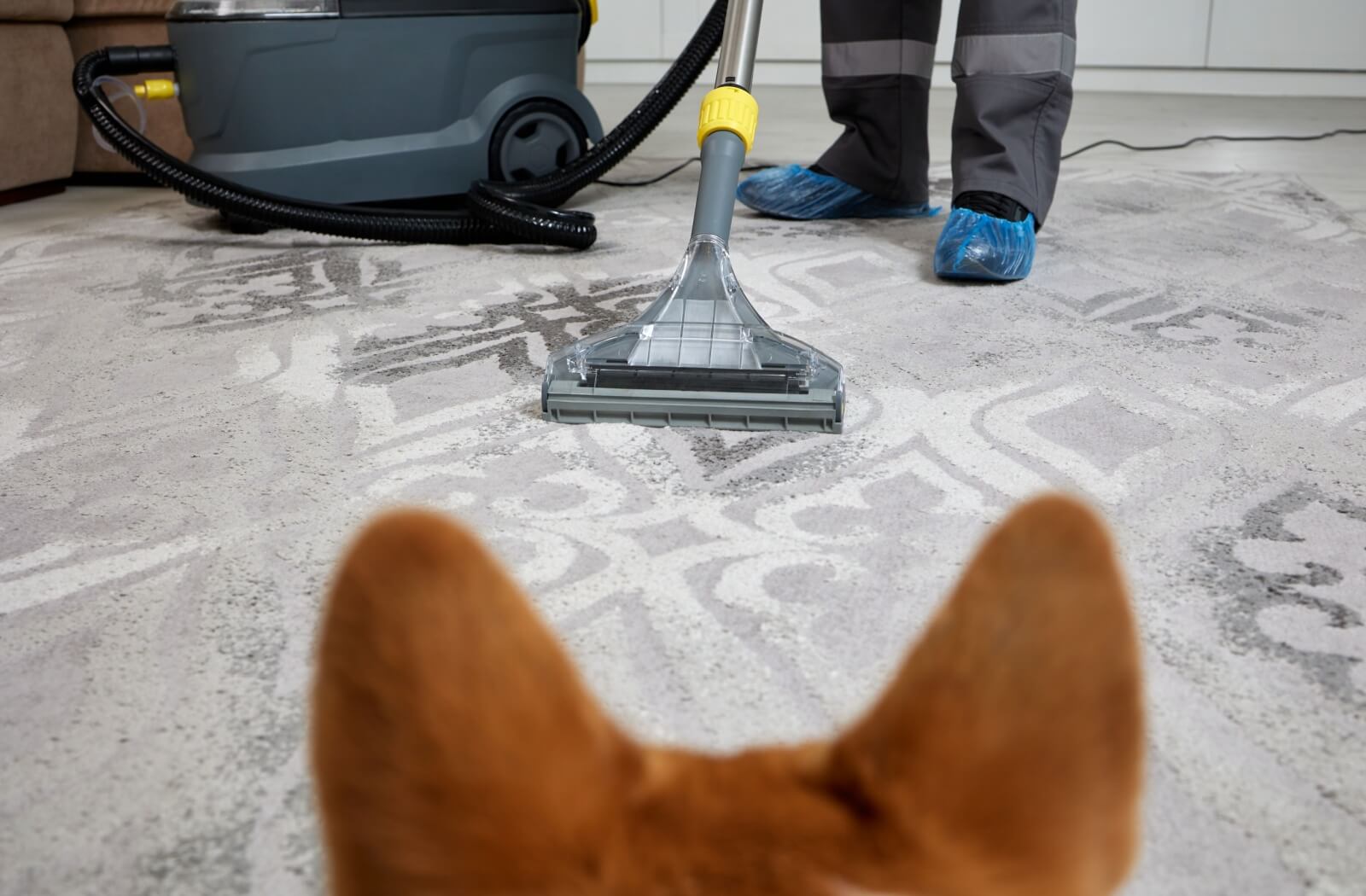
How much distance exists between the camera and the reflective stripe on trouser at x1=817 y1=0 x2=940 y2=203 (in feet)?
5.08

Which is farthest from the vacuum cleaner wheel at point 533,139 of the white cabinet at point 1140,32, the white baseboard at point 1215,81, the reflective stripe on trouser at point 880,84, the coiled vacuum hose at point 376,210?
the white cabinet at point 1140,32

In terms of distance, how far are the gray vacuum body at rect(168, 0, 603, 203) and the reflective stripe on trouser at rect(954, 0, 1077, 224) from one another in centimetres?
62

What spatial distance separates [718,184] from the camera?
0.98m

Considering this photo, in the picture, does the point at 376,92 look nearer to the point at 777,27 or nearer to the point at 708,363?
the point at 708,363

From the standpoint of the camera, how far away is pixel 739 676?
0.53 m

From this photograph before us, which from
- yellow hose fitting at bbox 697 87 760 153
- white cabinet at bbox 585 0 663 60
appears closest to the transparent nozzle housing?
yellow hose fitting at bbox 697 87 760 153

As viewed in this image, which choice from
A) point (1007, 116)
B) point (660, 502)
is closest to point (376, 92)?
point (1007, 116)

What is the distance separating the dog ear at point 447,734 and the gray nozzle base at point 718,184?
2.64ft

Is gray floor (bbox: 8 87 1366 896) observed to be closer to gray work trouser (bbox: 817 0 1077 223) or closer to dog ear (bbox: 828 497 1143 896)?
gray work trouser (bbox: 817 0 1077 223)

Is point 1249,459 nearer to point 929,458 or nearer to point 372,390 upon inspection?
point 929,458

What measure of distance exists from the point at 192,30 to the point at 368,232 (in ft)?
1.24

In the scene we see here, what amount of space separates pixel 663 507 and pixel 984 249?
2.27 ft

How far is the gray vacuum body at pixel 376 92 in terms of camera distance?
149cm

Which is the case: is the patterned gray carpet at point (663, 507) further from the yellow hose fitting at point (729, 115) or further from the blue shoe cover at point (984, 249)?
the yellow hose fitting at point (729, 115)
